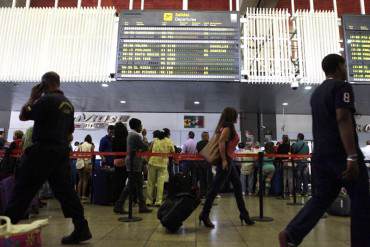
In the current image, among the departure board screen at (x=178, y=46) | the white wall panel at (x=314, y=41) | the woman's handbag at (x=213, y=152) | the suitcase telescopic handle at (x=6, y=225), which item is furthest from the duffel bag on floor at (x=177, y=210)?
the white wall panel at (x=314, y=41)

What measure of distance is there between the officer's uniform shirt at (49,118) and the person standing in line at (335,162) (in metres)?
2.04

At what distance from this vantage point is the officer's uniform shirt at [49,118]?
2951 mm

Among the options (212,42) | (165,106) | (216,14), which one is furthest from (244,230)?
(165,106)

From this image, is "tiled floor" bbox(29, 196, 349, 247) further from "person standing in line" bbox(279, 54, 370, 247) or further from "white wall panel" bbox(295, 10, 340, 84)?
"white wall panel" bbox(295, 10, 340, 84)

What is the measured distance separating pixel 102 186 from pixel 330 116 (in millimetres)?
4943

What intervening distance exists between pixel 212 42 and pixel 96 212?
3716 millimetres

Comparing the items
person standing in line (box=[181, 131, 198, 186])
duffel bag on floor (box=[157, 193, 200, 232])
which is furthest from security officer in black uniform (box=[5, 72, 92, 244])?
person standing in line (box=[181, 131, 198, 186])

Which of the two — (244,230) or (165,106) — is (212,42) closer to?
(244,230)

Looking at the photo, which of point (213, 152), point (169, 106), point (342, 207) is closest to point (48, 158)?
point (213, 152)

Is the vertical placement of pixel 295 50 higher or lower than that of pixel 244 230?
higher

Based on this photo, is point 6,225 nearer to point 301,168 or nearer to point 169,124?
point 301,168

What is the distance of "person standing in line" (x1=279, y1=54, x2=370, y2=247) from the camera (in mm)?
2291

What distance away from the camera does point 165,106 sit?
1140 centimetres

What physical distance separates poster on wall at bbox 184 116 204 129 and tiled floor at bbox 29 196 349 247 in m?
7.66
